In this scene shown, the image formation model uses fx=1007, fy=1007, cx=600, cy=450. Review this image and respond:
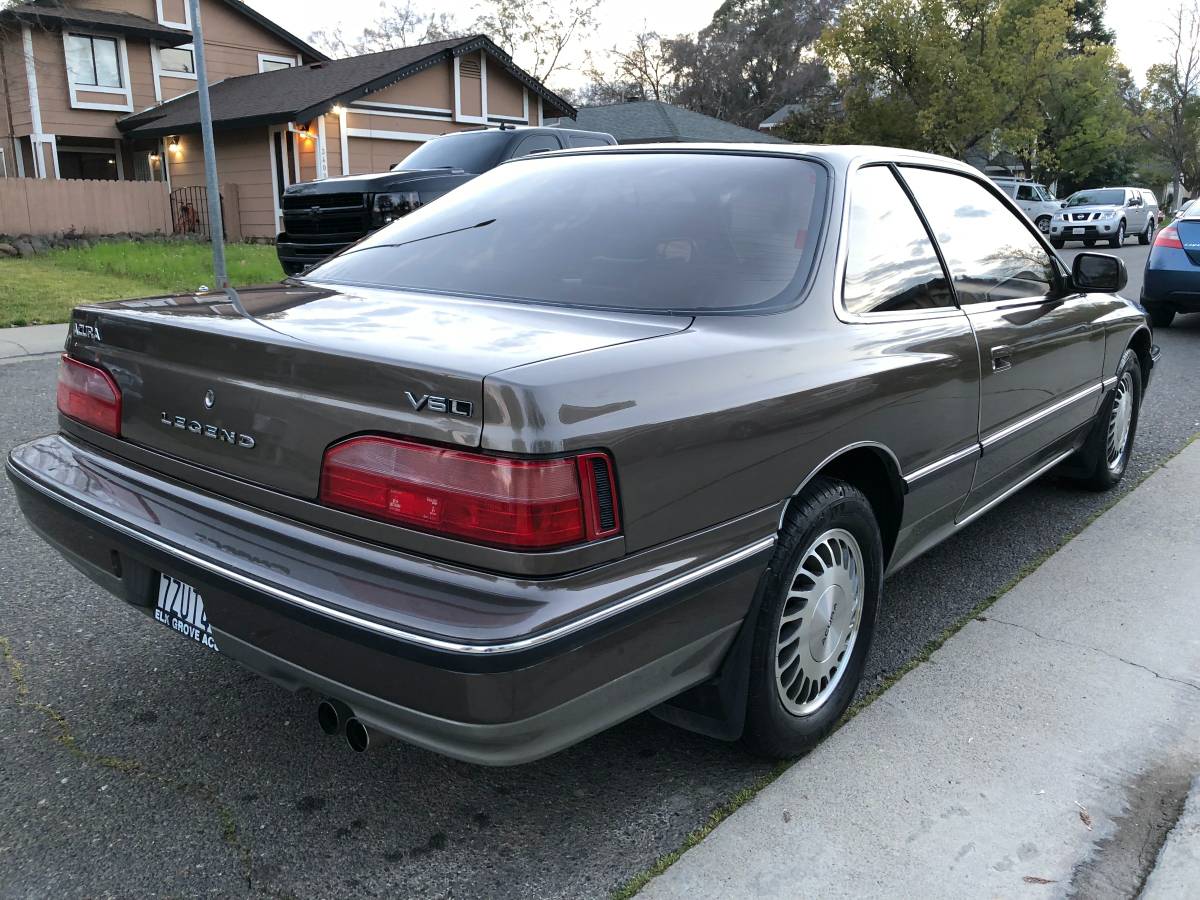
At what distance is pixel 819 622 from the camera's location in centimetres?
260

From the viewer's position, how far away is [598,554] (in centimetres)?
191

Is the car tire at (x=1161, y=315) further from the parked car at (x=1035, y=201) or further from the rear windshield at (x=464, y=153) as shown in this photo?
the parked car at (x=1035, y=201)

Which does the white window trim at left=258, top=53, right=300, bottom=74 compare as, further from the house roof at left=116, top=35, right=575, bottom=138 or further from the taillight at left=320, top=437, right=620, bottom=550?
the taillight at left=320, top=437, right=620, bottom=550

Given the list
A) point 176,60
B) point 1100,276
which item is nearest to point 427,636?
point 1100,276

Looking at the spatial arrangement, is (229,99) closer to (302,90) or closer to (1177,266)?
(302,90)

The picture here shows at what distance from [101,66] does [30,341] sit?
21.0m

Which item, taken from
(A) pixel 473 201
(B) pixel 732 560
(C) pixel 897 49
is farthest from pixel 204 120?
(C) pixel 897 49

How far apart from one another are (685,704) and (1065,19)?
3569cm

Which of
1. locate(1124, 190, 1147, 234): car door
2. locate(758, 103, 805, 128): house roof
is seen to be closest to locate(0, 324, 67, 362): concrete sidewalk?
locate(1124, 190, 1147, 234): car door

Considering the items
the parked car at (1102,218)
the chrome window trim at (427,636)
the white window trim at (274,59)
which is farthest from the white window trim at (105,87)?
the chrome window trim at (427,636)

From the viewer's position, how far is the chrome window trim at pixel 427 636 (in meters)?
1.79

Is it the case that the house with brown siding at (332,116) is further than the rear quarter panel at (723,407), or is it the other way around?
the house with brown siding at (332,116)

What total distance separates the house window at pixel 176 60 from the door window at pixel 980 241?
2898 cm

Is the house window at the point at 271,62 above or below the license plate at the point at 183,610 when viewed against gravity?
above
